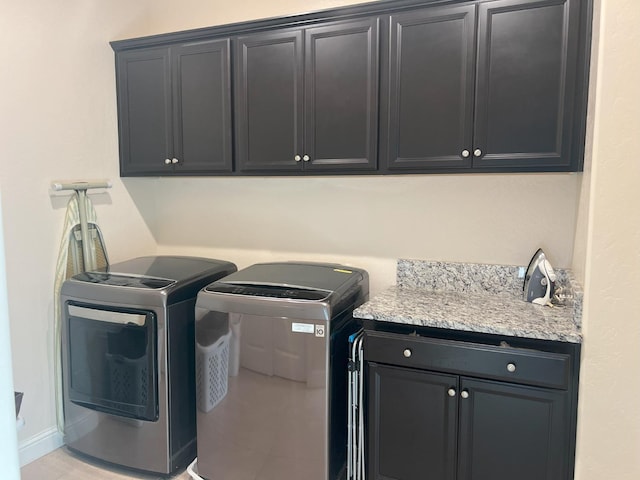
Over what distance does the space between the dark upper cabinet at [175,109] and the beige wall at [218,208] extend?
133mm

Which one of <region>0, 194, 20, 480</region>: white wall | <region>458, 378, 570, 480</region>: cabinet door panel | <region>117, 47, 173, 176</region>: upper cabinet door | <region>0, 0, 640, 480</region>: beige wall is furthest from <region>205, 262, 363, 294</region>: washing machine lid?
<region>0, 194, 20, 480</region>: white wall

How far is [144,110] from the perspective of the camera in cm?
286

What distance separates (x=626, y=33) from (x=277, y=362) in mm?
1845

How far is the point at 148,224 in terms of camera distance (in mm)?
3260

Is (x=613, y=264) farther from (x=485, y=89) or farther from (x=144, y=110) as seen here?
(x=144, y=110)

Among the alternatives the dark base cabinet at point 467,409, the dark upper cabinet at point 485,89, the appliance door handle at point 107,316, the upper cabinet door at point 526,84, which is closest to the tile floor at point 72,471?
the appliance door handle at point 107,316

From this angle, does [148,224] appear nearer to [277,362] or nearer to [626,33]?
[277,362]

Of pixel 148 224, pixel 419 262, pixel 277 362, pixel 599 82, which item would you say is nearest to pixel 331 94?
pixel 419 262

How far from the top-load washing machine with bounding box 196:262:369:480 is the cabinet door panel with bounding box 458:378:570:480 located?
58 cm

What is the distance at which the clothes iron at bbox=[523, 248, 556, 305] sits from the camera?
223 centimetres

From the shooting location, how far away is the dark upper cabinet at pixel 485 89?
198 centimetres

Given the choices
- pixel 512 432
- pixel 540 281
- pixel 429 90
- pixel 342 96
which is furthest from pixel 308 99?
pixel 512 432

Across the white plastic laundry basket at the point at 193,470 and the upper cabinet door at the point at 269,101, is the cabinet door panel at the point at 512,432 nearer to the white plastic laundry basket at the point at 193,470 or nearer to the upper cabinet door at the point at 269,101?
the white plastic laundry basket at the point at 193,470

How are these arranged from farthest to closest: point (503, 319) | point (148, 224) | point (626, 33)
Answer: point (148, 224)
point (503, 319)
point (626, 33)
